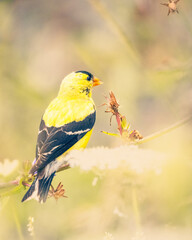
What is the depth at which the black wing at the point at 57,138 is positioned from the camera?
4.08 ft

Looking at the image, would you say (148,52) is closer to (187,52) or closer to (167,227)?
(187,52)

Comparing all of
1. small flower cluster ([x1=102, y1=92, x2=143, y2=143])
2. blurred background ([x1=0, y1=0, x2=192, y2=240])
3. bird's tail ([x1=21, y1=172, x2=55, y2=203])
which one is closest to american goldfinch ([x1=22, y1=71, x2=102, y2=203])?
bird's tail ([x1=21, y1=172, x2=55, y2=203])

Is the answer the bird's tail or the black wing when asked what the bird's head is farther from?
the bird's tail

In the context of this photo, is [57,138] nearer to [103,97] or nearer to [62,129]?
[62,129]

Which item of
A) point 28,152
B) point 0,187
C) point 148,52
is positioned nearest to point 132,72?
point 148,52

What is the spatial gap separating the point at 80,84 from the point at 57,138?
1.44ft

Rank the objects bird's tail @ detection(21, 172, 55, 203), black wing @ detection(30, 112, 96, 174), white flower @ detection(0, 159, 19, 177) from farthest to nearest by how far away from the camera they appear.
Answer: black wing @ detection(30, 112, 96, 174)
bird's tail @ detection(21, 172, 55, 203)
white flower @ detection(0, 159, 19, 177)

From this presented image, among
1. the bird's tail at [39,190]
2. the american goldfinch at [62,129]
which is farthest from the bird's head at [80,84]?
the bird's tail at [39,190]

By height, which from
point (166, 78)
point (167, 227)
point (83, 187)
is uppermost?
point (166, 78)

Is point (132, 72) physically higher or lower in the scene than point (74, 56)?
lower

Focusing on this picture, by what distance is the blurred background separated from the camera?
3.84ft

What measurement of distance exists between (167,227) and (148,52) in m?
1.06

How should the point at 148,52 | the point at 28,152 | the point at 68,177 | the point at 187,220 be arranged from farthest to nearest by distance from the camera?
the point at 148,52 < the point at 28,152 < the point at 68,177 < the point at 187,220

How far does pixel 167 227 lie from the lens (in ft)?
3.63
